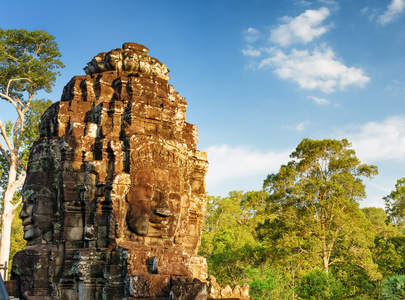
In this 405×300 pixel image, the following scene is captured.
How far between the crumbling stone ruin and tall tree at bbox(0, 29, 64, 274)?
1112 centimetres

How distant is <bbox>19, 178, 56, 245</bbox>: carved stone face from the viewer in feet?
22.1

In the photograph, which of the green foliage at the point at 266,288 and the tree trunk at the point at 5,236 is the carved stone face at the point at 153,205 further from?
the tree trunk at the point at 5,236

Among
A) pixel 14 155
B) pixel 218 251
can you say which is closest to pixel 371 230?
pixel 218 251

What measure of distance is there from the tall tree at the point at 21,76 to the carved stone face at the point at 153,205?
12.5m

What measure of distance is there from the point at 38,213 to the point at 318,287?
10763 millimetres

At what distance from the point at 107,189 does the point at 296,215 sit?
40.9 ft

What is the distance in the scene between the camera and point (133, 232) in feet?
20.6

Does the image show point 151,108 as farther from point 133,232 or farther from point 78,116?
point 133,232

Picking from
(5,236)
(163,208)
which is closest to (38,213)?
(163,208)

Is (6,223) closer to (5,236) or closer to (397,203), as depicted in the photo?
(5,236)

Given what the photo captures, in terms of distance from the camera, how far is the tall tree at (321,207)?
16.2 m

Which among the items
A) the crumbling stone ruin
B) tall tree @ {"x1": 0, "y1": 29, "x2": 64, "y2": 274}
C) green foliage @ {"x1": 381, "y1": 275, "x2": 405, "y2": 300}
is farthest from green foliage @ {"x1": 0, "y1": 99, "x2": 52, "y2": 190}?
green foliage @ {"x1": 381, "y1": 275, "x2": 405, "y2": 300}

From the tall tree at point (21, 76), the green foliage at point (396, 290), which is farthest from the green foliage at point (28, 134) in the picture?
the green foliage at point (396, 290)

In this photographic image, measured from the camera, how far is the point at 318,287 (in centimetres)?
1389
